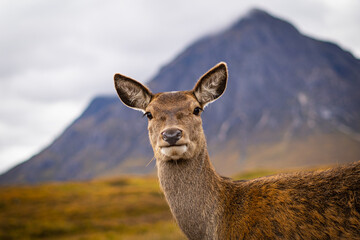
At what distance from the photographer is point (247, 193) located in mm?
6352

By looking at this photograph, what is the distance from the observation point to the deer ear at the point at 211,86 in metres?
7.05

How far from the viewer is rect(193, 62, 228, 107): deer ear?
705 cm

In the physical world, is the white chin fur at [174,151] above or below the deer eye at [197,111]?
below

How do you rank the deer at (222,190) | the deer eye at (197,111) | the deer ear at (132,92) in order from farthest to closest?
the deer ear at (132,92) < the deer eye at (197,111) < the deer at (222,190)

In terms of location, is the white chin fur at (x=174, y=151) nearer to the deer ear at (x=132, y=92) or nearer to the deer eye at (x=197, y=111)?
the deer eye at (x=197, y=111)

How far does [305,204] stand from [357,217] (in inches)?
30.4

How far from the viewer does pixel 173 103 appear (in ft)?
23.1

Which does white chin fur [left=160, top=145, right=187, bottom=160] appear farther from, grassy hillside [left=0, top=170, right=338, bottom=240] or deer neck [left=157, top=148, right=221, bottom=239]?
grassy hillside [left=0, top=170, right=338, bottom=240]

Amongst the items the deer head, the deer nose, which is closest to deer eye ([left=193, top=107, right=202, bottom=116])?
the deer head

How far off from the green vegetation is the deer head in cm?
1343

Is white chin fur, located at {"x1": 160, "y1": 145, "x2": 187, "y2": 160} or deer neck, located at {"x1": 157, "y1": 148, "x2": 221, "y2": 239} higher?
white chin fur, located at {"x1": 160, "y1": 145, "x2": 187, "y2": 160}

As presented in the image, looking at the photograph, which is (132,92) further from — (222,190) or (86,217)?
(86,217)

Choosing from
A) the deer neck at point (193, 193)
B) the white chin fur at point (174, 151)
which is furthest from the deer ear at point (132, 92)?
the white chin fur at point (174, 151)

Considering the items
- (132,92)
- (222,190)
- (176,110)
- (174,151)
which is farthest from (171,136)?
(132,92)
